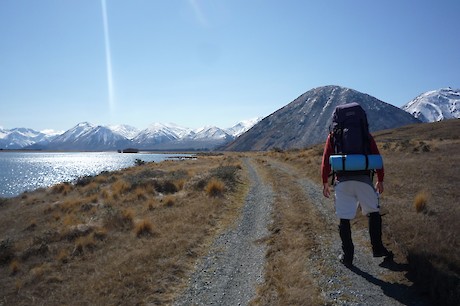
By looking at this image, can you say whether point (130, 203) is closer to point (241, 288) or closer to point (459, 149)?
point (241, 288)

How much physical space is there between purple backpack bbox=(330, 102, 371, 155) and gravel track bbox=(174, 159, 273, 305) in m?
3.33

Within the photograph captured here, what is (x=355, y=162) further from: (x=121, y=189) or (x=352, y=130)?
(x=121, y=189)

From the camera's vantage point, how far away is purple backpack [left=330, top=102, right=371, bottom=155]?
266 inches

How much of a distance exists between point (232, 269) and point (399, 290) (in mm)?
3579

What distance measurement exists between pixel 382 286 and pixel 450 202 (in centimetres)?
852

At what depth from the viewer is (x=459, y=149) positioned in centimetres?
3005

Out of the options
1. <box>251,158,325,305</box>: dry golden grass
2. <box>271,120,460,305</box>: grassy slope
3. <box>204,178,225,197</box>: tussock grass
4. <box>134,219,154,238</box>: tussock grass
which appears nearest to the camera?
<box>271,120,460,305</box>: grassy slope

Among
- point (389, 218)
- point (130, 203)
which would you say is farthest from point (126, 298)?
point (130, 203)

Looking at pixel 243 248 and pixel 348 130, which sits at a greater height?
pixel 348 130

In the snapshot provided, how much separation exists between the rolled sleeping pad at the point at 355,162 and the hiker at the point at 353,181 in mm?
62

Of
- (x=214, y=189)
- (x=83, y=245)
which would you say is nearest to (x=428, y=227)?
(x=83, y=245)

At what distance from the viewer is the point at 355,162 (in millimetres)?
6617

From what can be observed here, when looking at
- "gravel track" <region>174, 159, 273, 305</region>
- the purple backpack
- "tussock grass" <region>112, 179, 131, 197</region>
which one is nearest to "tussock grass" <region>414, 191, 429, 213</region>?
"gravel track" <region>174, 159, 273, 305</region>

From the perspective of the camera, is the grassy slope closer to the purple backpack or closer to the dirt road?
the dirt road
